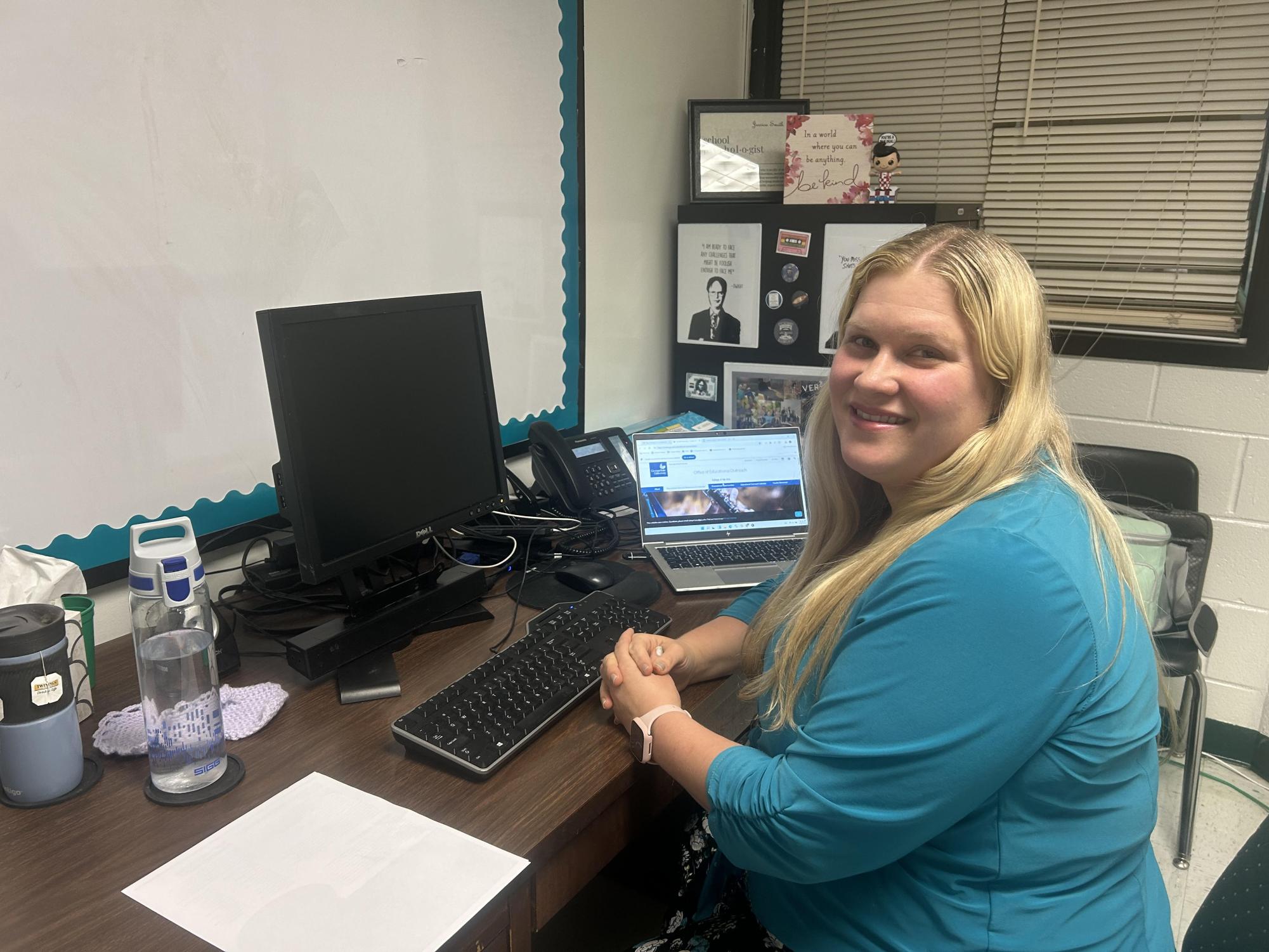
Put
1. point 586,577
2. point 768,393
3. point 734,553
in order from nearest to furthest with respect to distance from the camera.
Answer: point 586,577, point 734,553, point 768,393

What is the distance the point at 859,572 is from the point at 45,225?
45.5 inches

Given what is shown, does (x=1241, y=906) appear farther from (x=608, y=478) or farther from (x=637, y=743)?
(x=608, y=478)

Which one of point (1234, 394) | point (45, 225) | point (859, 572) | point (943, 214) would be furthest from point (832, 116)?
point (45, 225)

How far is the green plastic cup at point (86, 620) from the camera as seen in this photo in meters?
1.14

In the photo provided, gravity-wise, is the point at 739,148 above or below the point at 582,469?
above

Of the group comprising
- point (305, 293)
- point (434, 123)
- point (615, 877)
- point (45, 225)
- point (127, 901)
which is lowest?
point (615, 877)

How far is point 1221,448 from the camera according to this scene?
2289 mm

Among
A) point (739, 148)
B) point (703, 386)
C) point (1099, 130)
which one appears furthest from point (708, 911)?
point (1099, 130)

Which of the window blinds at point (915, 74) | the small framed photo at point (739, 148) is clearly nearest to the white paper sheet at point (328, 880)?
the small framed photo at point (739, 148)

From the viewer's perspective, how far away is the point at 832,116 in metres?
2.26

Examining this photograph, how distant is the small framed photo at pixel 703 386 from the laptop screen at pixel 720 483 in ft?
1.94

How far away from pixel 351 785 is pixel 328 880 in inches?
6.4

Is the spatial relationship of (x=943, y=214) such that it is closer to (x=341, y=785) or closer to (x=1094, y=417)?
(x=1094, y=417)

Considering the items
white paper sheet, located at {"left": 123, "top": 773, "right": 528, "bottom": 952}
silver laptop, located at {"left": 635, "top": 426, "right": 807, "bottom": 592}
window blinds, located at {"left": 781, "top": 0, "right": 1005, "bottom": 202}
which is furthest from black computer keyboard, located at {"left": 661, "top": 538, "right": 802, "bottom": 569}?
window blinds, located at {"left": 781, "top": 0, "right": 1005, "bottom": 202}
